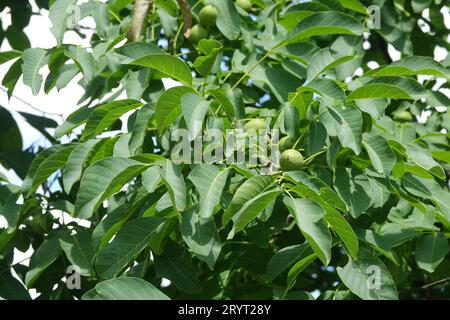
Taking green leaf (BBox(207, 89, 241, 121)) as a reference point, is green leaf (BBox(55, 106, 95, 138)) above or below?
below

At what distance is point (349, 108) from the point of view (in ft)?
6.84

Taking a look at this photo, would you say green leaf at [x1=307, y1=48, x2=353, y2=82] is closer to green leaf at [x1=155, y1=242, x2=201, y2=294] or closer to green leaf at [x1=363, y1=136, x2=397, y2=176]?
green leaf at [x1=363, y1=136, x2=397, y2=176]

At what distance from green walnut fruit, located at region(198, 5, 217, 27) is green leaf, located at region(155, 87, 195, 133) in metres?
0.66

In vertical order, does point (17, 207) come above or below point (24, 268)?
above

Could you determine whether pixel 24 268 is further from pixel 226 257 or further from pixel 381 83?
pixel 381 83

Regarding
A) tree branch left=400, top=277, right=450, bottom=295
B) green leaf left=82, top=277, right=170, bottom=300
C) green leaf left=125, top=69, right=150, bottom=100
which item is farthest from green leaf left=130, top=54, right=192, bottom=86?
tree branch left=400, top=277, right=450, bottom=295

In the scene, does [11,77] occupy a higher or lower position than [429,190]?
higher

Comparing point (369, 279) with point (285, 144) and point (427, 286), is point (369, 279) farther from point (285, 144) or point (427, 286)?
point (427, 286)

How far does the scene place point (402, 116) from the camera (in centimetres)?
292

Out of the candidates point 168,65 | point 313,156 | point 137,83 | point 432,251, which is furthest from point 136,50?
point 432,251

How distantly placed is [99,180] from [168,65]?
343 mm

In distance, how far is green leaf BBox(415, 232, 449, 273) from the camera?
2309 millimetres

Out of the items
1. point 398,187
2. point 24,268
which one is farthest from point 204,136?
point 24,268
